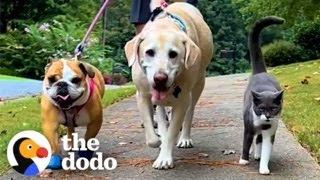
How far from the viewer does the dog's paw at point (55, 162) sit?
4.71 m

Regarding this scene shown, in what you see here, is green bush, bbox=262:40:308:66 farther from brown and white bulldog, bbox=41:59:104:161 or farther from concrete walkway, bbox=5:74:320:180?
brown and white bulldog, bbox=41:59:104:161

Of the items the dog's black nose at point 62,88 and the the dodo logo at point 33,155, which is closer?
the dog's black nose at point 62,88

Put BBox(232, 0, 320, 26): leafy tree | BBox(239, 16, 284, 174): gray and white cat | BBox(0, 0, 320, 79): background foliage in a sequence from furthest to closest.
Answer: BBox(232, 0, 320, 26): leafy tree
BBox(0, 0, 320, 79): background foliage
BBox(239, 16, 284, 174): gray and white cat

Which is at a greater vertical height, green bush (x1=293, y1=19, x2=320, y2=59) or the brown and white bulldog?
the brown and white bulldog

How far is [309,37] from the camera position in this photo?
27.7 meters

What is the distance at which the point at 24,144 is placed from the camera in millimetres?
4785

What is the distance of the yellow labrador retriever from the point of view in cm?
428

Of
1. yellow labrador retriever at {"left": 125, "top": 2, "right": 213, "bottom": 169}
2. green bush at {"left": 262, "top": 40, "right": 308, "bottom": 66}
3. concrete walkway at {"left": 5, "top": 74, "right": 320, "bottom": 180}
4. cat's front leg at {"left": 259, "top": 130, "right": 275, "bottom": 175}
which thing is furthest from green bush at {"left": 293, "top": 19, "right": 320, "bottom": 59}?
cat's front leg at {"left": 259, "top": 130, "right": 275, "bottom": 175}

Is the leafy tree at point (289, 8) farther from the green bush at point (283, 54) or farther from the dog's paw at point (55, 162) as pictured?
the dog's paw at point (55, 162)

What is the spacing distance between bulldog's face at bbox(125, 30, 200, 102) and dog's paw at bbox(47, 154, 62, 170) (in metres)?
0.91

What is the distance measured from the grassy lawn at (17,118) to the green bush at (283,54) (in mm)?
17109

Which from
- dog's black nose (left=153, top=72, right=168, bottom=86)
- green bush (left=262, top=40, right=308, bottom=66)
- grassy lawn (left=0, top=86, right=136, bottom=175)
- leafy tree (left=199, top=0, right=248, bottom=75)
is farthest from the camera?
leafy tree (left=199, top=0, right=248, bottom=75)

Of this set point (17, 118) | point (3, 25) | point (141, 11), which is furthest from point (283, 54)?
point (141, 11)

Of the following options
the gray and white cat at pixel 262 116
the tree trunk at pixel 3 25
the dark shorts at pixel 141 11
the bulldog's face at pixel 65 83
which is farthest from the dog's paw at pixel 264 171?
the tree trunk at pixel 3 25
